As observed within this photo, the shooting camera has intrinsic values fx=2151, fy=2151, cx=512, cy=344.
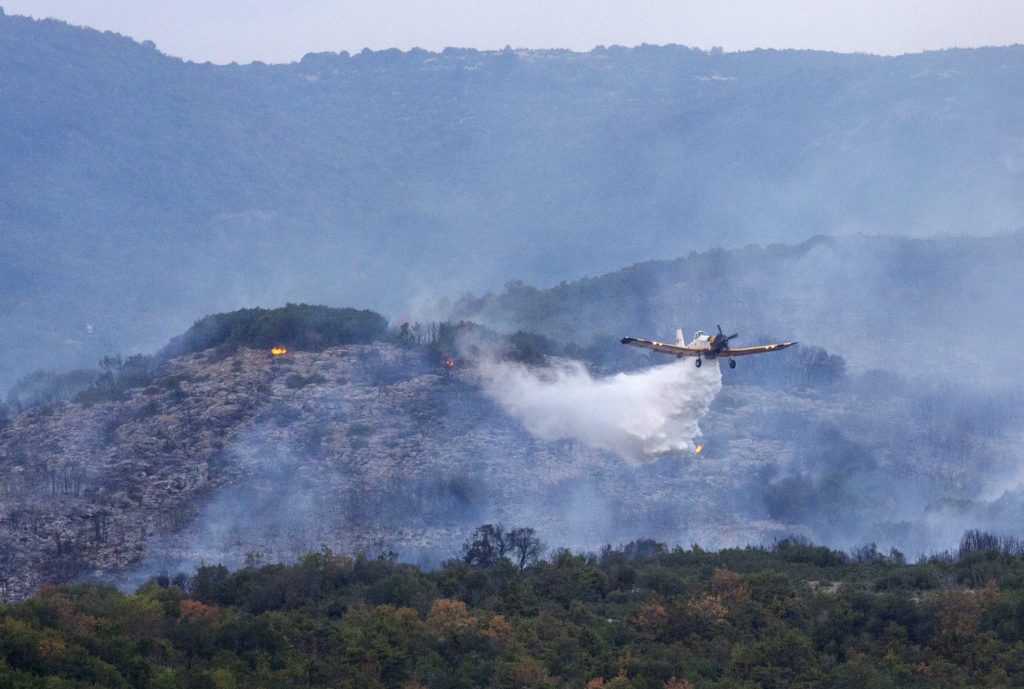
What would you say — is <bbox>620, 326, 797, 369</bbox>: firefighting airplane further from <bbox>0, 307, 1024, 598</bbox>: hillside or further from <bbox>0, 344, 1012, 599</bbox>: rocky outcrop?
<bbox>0, 344, 1012, 599</bbox>: rocky outcrop

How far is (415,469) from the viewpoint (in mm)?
145750

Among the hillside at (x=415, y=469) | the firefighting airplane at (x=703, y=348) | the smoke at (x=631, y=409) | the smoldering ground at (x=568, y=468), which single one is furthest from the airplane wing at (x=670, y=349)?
the hillside at (x=415, y=469)

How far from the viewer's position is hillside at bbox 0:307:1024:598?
13312 cm

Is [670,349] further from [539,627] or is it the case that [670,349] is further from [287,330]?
[287,330]

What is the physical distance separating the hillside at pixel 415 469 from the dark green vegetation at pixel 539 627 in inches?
598

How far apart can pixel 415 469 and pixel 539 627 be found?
1837 inches

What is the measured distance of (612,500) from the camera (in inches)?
5650

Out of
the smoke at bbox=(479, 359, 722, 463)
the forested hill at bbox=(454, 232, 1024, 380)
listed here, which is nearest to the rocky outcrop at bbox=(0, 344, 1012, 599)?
the smoke at bbox=(479, 359, 722, 463)

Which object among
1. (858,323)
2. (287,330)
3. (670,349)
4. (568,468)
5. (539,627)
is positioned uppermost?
(858,323)

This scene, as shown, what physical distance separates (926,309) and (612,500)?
6262cm

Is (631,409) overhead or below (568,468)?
below

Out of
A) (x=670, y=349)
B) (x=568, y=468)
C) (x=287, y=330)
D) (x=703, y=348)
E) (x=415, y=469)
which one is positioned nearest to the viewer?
(x=670, y=349)

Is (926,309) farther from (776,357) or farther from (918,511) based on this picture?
(918,511)

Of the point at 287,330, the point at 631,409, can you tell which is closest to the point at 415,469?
the point at 287,330
